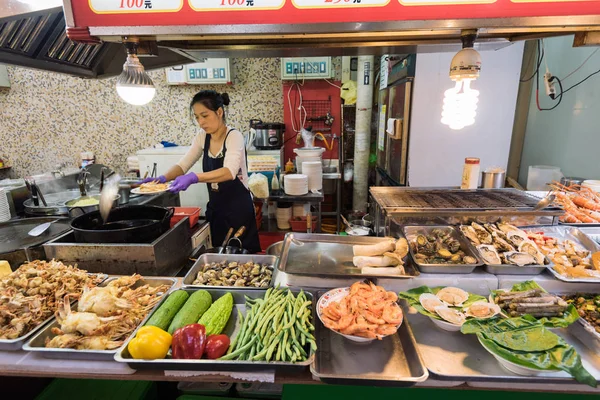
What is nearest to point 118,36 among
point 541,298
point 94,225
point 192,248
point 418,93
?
point 94,225

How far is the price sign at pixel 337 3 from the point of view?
1.48 metres

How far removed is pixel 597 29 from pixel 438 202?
126cm

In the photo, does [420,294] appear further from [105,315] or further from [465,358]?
[105,315]

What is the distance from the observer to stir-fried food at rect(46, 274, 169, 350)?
4.71ft

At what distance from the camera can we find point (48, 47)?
204 centimetres

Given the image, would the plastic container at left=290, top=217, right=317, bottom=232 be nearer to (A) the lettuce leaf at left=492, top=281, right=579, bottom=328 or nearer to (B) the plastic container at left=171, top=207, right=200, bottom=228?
(B) the plastic container at left=171, top=207, right=200, bottom=228

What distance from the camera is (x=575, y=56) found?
12.2ft

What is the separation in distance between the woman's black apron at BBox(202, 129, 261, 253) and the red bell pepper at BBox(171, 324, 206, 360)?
191cm

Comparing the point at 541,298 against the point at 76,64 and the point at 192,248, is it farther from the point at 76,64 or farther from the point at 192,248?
the point at 76,64

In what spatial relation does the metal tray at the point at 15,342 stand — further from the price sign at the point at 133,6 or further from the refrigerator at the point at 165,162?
the refrigerator at the point at 165,162

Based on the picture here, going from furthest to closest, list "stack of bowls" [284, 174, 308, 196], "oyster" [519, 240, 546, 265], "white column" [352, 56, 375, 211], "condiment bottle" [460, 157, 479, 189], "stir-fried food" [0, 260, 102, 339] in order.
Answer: "white column" [352, 56, 375, 211], "stack of bowls" [284, 174, 308, 196], "condiment bottle" [460, 157, 479, 189], "oyster" [519, 240, 546, 265], "stir-fried food" [0, 260, 102, 339]

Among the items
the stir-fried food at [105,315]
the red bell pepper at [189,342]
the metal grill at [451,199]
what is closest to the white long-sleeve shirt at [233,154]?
the metal grill at [451,199]

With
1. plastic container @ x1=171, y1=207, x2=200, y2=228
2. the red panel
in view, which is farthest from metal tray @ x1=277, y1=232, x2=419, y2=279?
the red panel

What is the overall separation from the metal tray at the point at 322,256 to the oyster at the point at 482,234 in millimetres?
494
